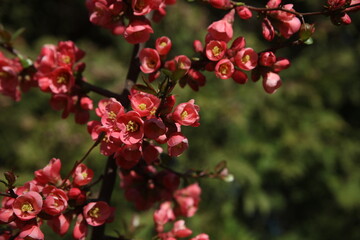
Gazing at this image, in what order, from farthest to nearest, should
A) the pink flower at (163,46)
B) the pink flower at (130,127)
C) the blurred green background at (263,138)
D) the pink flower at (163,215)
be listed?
the blurred green background at (263,138), the pink flower at (163,215), the pink flower at (163,46), the pink flower at (130,127)

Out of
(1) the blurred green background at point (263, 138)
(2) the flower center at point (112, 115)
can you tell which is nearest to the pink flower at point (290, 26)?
(2) the flower center at point (112, 115)

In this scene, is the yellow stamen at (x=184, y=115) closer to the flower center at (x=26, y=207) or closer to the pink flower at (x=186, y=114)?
the pink flower at (x=186, y=114)

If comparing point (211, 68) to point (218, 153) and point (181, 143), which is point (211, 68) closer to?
point (181, 143)

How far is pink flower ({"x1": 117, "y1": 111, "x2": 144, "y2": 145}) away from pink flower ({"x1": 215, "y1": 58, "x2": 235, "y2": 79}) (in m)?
0.13

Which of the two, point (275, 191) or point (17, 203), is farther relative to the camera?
point (275, 191)

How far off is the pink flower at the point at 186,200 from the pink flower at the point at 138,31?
1.00ft

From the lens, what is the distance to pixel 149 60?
1.88 ft

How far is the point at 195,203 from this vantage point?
75 centimetres

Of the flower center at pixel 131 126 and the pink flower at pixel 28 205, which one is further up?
the flower center at pixel 131 126

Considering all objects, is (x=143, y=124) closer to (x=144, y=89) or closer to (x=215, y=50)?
(x=144, y=89)

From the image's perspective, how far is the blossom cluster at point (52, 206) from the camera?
0.48 metres

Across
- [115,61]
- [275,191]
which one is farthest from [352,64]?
[115,61]

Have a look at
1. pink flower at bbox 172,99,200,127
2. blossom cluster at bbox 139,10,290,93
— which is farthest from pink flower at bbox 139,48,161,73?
pink flower at bbox 172,99,200,127

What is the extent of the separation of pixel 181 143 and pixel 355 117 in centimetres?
273
